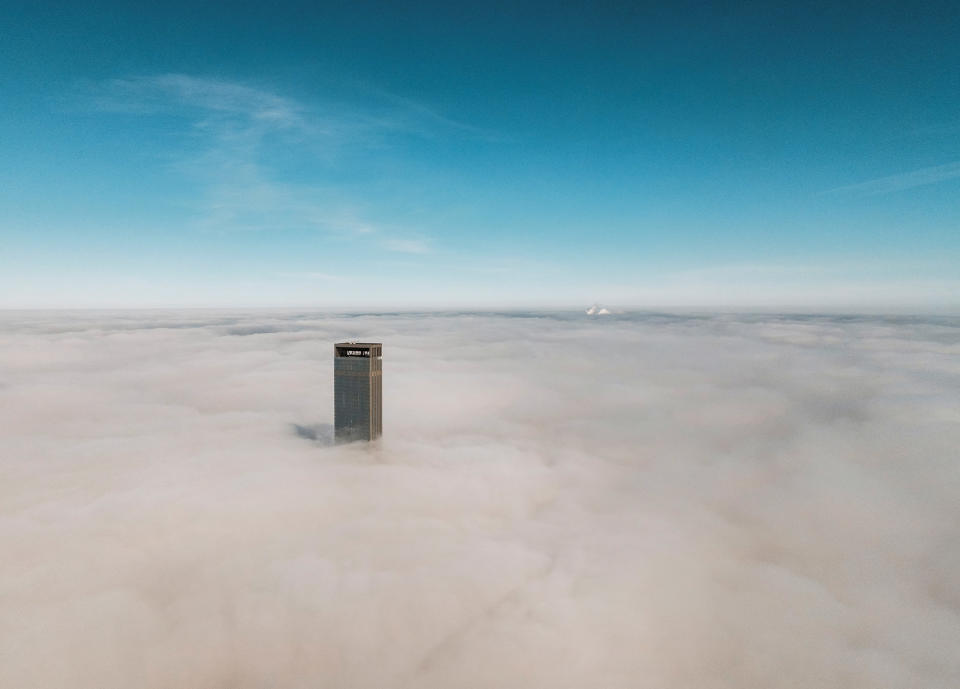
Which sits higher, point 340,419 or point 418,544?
point 340,419

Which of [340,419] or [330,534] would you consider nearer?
[330,534]

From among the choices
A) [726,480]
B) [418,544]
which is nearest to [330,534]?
[418,544]

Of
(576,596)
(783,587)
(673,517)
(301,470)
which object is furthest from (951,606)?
(301,470)

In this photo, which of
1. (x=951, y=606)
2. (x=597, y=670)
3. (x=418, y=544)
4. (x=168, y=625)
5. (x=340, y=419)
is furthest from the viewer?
(x=340, y=419)

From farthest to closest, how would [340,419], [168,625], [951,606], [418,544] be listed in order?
[340,419] → [418,544] → [951,606] → [168,625]

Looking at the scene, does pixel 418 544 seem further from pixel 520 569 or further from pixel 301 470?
pixel 301 470

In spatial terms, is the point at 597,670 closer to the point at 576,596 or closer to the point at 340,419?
the point at 576,596
